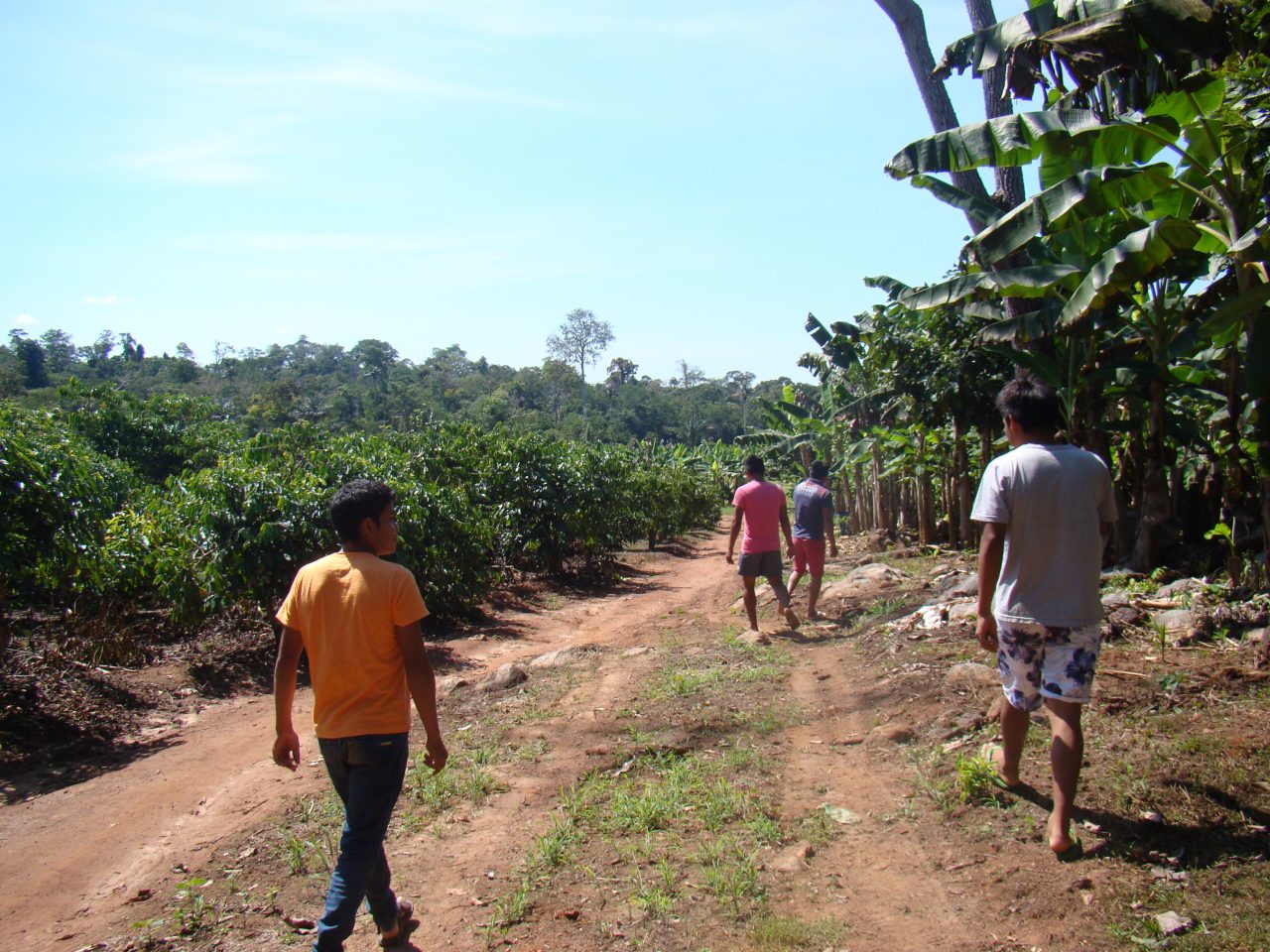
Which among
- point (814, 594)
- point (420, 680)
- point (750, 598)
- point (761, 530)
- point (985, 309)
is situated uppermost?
point (985, 309)

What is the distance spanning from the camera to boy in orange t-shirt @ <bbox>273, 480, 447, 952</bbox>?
Answer: 11.1ft

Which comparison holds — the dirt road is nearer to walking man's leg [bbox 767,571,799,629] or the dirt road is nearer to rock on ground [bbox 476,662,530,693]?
rock on ground [bbox 476,662,530,693]

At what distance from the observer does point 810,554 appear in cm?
998

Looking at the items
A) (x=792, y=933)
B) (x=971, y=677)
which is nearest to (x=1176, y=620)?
(x=971, y=677)

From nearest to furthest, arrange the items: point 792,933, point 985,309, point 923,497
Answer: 1. point 792,933
2. point 985,309
3. point 923,497

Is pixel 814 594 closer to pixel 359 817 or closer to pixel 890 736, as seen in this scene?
pixel 890 736

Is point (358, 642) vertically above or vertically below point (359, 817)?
above

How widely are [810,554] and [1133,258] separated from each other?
14.5ft

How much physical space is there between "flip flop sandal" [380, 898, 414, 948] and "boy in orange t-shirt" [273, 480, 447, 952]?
0.95 feet

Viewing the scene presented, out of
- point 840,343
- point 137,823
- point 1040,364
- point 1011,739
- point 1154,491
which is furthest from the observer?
point 840,343

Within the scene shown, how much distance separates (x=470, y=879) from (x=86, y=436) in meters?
16.9

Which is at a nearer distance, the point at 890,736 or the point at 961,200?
the point at 890,736

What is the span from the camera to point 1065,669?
3.79 m

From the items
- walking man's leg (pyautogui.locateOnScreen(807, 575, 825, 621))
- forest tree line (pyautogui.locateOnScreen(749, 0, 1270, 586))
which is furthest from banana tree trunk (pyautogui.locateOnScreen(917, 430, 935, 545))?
walking man's leg (pyautogui.locateOnScreen(807, 575, 825, 621))
